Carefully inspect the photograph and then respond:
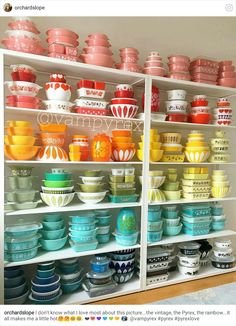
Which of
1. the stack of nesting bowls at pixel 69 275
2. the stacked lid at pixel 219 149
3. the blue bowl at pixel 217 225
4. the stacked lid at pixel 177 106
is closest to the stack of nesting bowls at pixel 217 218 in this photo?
→ the blue bowl at pixel 217 225

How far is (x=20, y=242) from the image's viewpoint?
1.19 m

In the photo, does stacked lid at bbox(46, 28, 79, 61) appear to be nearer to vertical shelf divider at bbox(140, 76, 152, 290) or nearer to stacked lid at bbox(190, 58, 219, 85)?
vertical shelf divider at bbox(140, 76, 152, 290)

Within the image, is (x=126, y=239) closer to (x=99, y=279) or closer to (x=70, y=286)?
(x=99, y=279)

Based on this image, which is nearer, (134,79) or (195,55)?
(134,79)

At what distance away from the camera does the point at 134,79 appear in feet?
4.76

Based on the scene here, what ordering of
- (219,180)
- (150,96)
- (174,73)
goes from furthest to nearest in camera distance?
(219,180) → (174,73) → (150,96)

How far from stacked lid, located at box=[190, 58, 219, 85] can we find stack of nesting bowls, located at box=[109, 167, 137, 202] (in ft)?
2.61

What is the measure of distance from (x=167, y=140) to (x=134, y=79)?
0.46 meters

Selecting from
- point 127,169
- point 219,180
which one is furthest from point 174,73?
point 219,180

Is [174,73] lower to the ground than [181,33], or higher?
lower

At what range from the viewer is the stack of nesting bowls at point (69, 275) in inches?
53.2

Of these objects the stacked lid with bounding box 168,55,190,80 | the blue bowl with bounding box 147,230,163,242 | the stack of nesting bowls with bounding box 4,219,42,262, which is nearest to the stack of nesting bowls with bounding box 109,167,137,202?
the blue bowl with bounding box 147,230,163,242
